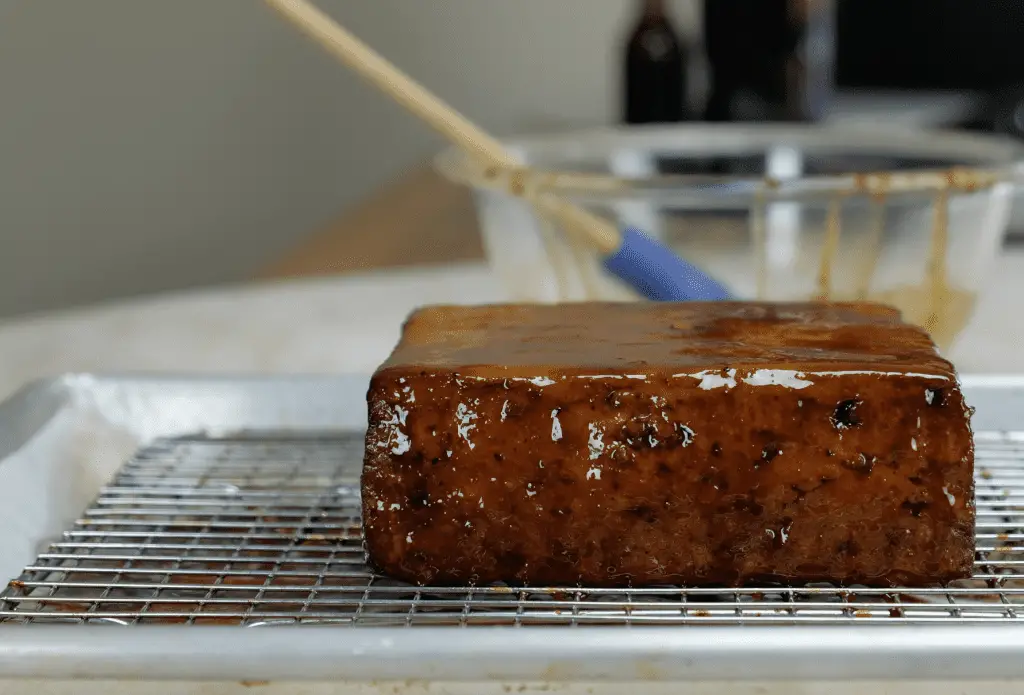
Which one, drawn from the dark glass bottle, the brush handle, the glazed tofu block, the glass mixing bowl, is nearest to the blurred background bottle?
the dark glass bottle

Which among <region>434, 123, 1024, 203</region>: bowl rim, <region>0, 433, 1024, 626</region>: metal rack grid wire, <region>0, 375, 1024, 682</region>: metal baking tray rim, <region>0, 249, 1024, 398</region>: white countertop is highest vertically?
<region>434, 123, 1024, 203</region>: bowl rim

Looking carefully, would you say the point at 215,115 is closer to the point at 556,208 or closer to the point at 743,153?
the point at 743,153

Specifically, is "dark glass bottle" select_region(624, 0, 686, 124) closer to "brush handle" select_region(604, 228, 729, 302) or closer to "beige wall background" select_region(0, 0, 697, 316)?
"beige wall background" select_region(0, 0, 697, 316)

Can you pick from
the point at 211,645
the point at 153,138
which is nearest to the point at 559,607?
the point at 211,645

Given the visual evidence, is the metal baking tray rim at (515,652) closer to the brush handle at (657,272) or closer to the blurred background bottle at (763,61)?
the brush handle at (657,272)

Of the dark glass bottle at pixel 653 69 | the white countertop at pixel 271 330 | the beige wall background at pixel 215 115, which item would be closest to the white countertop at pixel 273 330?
the white countertop at pixel 271 330

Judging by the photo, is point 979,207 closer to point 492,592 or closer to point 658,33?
point 492,592

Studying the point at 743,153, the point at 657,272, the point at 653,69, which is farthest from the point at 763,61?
the point at 657,272
